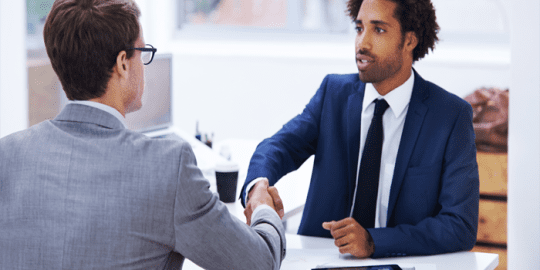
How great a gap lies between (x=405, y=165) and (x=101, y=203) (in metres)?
0.98

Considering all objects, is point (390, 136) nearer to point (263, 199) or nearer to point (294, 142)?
point (294, 142)

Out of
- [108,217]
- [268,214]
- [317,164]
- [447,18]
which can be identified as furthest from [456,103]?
[447,18]

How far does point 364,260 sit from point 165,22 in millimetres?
3394

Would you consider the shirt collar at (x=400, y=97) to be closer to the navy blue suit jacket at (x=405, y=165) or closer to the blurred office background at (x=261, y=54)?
the navy blue suit jacket at (x=405, y=165)

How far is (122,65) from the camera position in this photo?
982 mm

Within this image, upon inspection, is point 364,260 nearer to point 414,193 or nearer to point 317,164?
point 414,193

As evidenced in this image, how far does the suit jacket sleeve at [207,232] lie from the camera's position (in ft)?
2.94

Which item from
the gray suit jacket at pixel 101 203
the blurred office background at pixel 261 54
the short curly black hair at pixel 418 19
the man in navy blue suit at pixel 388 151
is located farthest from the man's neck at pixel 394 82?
the blurred office background at pixel 261 54

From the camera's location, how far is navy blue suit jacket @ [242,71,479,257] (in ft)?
4.81

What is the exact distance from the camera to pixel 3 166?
920 mm

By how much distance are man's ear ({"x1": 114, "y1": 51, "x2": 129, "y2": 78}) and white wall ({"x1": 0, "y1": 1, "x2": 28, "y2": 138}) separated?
1722mm

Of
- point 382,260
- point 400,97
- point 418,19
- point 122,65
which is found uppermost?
point 418,19

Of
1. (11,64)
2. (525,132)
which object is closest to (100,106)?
(525,132)

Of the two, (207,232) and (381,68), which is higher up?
(381,68)
